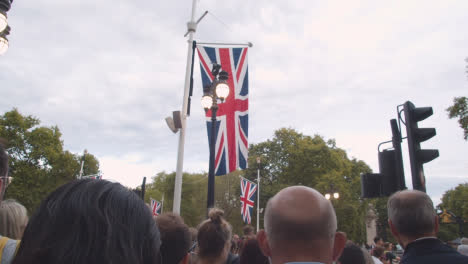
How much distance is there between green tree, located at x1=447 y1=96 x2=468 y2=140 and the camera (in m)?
19.4

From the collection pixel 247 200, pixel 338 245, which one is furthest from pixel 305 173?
pixel 338 245

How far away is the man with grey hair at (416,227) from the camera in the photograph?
103 inches

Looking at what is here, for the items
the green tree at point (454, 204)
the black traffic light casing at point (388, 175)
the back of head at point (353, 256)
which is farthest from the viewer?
the green tree at point (454, 204)

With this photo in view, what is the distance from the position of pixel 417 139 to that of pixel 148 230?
606cm

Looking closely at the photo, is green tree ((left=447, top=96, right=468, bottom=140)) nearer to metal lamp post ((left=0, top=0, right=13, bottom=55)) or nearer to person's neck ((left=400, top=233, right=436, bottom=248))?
person's neck ((left=400, top=233, right=436, bottom=248))

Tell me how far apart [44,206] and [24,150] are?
117 ft

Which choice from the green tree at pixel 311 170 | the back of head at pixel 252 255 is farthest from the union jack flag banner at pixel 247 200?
the green tree at pixel 311 170

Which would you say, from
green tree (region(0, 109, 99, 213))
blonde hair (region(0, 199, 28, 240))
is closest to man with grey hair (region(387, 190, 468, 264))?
blonde hair (region(0, 199, 28, 240))

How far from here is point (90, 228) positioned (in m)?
1.00

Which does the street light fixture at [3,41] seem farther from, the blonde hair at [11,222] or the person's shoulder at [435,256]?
the person's shoulder at [435,256]

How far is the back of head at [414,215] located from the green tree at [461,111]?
20742 mm

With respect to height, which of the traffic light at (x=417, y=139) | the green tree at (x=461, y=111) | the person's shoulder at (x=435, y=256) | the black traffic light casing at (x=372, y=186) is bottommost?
the person's shoulder at (x=435, y=256)

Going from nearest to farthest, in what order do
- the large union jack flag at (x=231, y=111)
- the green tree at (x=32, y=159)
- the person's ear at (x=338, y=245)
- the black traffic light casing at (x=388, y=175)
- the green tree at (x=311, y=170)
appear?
the person's ear at (x=338, y=245), the black traffic light casing at (x=388, y=175), the large union jack flag at (x=231, y=111), the green tree at (x=32, y=159), the green tree at (x=311, y=170)

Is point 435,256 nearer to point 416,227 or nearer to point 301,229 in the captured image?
point 416,227
